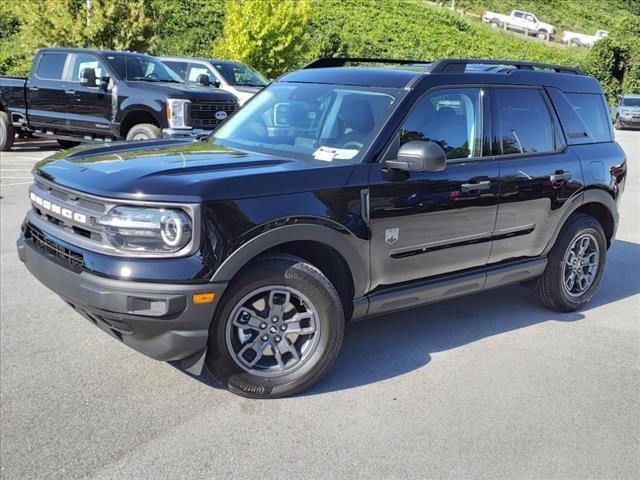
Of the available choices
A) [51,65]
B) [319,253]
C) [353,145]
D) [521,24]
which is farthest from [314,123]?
[521,24]

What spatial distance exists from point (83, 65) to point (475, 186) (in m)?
9.62

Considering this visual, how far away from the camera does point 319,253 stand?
152 inches

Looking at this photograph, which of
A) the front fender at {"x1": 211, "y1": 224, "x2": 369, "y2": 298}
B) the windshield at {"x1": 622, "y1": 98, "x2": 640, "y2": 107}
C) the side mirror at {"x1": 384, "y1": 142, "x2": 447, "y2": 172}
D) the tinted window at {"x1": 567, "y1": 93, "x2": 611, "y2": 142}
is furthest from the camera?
the windshield at {"x1": 622, "y1": 98, "x2": 640, "y2": 107}

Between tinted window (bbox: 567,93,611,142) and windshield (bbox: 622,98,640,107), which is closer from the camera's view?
tinted window (bbox: 567,93,611,142)

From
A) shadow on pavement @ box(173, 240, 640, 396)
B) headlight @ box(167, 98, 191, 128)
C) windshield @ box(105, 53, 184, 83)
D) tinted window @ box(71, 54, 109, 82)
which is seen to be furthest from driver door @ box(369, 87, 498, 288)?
tinted window @ box(71, 54, 109, 82)

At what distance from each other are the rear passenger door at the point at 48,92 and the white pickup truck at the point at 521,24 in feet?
161

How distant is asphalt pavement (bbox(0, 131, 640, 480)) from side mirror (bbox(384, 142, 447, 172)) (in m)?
1.28

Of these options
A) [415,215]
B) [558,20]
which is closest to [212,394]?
[415,215]

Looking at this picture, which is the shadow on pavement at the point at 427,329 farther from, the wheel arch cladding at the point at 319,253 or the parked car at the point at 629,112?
the parked car at the point at 629,112

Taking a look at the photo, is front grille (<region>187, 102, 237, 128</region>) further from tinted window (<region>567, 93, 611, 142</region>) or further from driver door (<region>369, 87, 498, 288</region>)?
driver door (<region>369, 87, 498, 288</region>)

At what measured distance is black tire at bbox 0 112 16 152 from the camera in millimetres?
12938

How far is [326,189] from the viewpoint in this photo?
369 cm

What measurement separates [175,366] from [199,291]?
0.94m

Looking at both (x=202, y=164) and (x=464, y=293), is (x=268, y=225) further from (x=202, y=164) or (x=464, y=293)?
(x=464, y=293)
